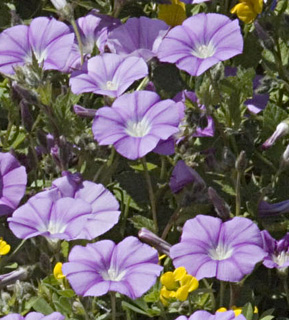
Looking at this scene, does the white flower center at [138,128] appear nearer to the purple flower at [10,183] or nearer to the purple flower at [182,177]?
the purple flower at [182,177]

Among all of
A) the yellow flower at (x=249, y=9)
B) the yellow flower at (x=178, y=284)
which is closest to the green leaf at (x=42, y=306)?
the yellow flower at (x=178, y=284)

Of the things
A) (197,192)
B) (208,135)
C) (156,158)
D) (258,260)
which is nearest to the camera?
(258,260)

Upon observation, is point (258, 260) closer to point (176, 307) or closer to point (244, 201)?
point (176, 307)

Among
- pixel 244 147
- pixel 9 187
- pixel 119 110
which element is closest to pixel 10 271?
pixel 9 187

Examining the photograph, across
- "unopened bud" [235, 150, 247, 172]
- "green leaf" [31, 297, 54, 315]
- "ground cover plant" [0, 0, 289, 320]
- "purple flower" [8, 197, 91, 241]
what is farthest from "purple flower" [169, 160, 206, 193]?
"green leaf" [31, 297, 54, 315]

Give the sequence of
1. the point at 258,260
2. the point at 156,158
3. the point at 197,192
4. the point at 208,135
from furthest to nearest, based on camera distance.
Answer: the point at 156,158, the point at 208,135, the point at 197,192, the point at 258,260

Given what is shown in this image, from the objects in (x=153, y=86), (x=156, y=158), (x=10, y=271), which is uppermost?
(x=153, y=86)
